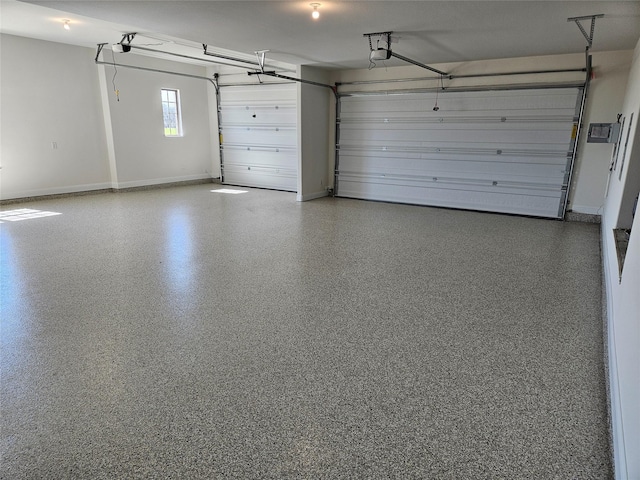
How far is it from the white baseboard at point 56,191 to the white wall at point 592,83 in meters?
6.17

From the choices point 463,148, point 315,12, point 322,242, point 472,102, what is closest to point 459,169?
point 463,148

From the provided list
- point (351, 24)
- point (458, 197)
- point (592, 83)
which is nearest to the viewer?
point (351, 24)

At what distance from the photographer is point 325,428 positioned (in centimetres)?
191

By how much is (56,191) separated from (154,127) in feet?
8.06

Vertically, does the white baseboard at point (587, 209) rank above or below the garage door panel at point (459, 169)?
below

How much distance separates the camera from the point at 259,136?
Answer: 31.4 ft

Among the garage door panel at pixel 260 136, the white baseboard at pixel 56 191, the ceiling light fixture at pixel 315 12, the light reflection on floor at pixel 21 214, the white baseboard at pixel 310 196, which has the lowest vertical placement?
the light reflection on floor at pixel 21 214

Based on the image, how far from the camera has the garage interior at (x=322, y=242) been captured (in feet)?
6.13

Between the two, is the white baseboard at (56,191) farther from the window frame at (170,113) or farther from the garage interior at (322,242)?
the window frame at (170,113)

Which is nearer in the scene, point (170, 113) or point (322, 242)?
point (322, 242)

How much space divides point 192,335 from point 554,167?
626cm

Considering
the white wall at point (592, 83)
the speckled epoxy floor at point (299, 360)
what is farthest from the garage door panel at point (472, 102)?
the speckled epoxy floor at point (299, 360)

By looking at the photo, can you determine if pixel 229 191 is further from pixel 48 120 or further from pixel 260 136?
pixel 48 120

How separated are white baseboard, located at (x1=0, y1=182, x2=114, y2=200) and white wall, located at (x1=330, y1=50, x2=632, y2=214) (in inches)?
243
